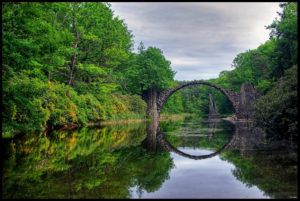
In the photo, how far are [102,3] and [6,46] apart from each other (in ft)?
57.7

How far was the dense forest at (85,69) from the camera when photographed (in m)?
7.21

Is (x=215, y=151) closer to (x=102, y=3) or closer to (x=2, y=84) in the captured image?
(x=2, y=84)

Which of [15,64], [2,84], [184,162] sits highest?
[15,64]

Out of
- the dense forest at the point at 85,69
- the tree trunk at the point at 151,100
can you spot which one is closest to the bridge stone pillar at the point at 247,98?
the dense forest at the point at 85,69

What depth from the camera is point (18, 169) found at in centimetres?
406

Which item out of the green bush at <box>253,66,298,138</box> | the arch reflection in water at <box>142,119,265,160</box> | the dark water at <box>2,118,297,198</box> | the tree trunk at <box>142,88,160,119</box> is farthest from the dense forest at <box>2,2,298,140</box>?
the dark water at <box>2,118,297,198</box>

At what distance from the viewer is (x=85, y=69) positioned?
59.4ft

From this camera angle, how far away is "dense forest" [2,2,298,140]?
7.21 meters

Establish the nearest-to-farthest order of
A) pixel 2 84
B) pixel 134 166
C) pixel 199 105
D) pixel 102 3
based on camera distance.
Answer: pixel 134 166 < pixel 2 84 < pixel 102 3 < pixel 199 105

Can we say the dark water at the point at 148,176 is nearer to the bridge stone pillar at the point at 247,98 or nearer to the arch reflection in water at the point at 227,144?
the arch reflection in water at the point at 227,144

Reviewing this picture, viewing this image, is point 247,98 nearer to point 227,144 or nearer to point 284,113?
point 284,113

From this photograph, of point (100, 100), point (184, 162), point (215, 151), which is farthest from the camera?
point (100, 100)

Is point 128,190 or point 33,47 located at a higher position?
point 33,47

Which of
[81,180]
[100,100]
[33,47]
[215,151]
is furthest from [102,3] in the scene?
[81,180]
